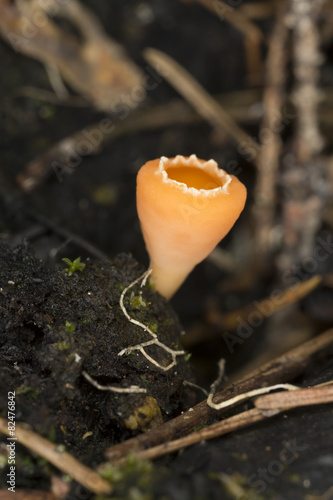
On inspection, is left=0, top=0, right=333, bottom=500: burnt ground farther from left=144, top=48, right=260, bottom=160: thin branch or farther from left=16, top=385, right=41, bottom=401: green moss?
left=144, top=48, right=260, bottom=160: thin branch

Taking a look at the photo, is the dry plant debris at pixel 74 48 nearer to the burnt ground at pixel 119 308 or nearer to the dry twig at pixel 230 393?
the burnt ground at pixel 119 308

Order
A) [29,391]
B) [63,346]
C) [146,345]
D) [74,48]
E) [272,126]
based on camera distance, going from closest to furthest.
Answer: [29,391]
[63,346]
[146,345]
[272,126]
[74,48]

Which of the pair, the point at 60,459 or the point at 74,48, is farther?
the point at 74,48

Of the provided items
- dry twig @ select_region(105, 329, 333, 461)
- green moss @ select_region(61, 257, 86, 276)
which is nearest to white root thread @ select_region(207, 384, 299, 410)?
dry twig @ select_region(105, 329, 333, 461)

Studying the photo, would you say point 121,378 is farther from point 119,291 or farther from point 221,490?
point 221,490

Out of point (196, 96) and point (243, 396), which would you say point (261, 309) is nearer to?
point (243, 396)

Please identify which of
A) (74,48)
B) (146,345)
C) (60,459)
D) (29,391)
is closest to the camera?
(60,459)

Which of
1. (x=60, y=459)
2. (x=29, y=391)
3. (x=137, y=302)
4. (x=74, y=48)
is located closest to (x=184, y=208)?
(x=137, y=302)
